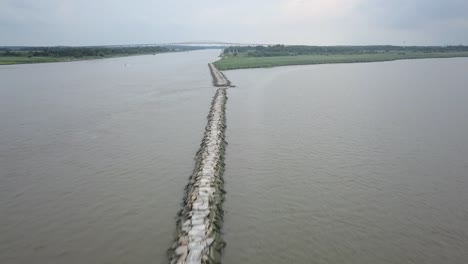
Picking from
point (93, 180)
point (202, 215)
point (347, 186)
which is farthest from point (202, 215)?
point (347, 186)

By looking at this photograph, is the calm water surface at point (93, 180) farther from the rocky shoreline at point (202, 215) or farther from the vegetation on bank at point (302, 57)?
the vegetation on bank at point (302, 57)

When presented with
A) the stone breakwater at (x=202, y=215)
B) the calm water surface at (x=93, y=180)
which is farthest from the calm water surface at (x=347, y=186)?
the calm water surface at (x=93, y=180)

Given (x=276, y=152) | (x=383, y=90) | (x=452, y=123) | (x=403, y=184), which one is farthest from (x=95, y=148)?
(x=383, y=90)

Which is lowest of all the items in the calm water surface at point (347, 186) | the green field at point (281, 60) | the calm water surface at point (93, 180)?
the calm water surface at point (93, 180)

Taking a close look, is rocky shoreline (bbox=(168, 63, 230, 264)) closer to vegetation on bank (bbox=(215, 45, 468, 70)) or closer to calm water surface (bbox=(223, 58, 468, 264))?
calm water surface (bbox=(223, 58, 468, 264))

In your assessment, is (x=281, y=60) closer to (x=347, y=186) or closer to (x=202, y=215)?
(x=347, y=186)

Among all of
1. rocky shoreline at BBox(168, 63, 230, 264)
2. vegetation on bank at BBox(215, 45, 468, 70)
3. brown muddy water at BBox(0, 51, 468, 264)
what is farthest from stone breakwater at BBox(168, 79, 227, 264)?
vegetation on bank at BBox(215, 45, 468, 70)
